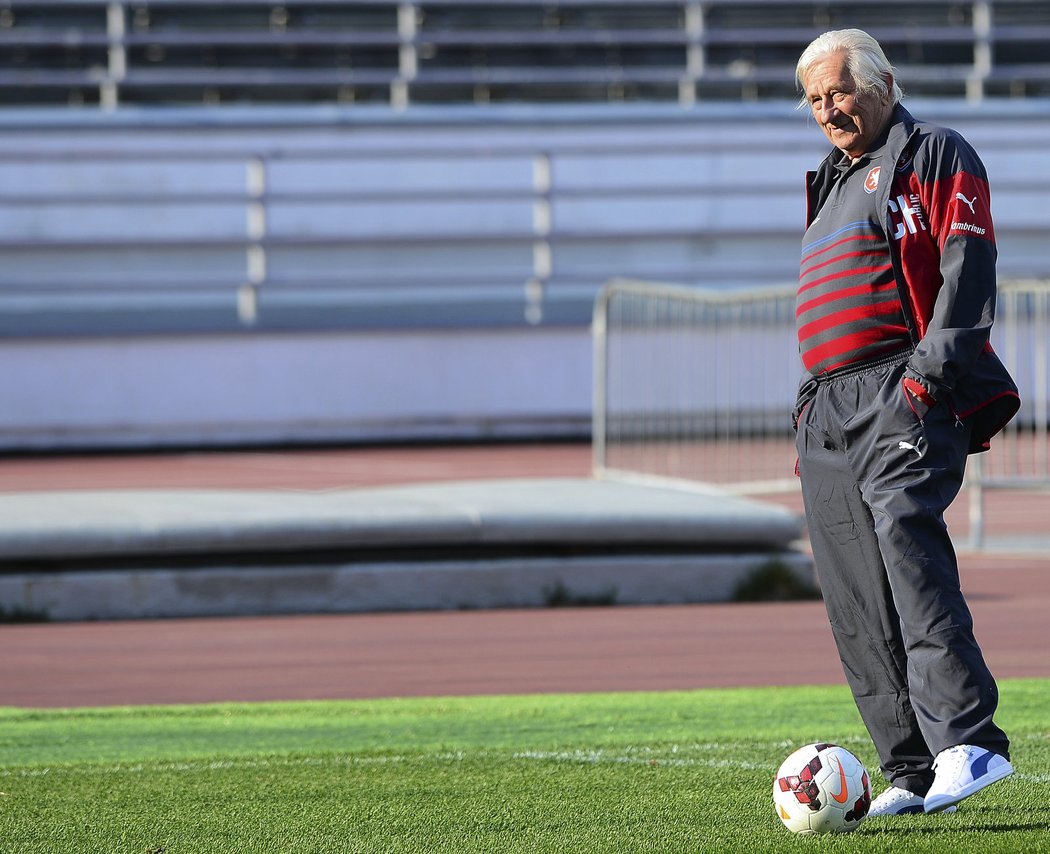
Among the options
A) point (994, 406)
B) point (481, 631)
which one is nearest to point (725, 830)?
point (994, 406)

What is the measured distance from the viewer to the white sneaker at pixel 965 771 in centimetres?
379

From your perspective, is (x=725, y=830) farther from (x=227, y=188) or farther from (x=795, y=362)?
(x=227, y=188)

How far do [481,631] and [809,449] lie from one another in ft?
11.8

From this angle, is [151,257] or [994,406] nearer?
[994,406]

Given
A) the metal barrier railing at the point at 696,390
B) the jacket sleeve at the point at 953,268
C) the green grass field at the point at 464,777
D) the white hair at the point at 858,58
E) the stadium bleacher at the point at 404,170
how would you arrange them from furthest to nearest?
the stadium bleacher at the point at 404,170, the metal barrier railing at the point at 696,390, the green grass field at the point at 464,777, the white hair at the point at 858,58, the jacket sleeve at the point at 953,268

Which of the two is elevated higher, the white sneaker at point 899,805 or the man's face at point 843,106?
the man's face at point 843,106

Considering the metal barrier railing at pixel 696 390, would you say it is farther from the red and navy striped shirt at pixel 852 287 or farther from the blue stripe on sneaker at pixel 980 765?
the blue stripe on sneaker at pixel 980 765

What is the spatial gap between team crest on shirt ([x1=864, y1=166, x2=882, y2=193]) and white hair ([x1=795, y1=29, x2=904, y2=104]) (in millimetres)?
174

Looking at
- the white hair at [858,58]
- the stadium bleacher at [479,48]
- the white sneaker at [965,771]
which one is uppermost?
the stadium bleacher at [479,48]

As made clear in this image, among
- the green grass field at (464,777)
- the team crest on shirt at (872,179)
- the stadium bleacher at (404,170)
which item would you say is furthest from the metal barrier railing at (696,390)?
the team crest on shirt at (872,179)

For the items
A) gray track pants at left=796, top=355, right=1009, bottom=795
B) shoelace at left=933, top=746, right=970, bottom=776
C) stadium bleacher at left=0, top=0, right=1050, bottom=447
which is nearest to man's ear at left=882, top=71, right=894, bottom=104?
gray track pants at left=796, top=355, right=1009, bottom=795

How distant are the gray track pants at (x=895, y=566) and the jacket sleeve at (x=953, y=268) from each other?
0.14 metres

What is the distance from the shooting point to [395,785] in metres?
4.72

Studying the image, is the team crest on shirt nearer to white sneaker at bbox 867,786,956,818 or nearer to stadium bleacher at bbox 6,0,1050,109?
white sneaker at bbox 867,786,956,818
